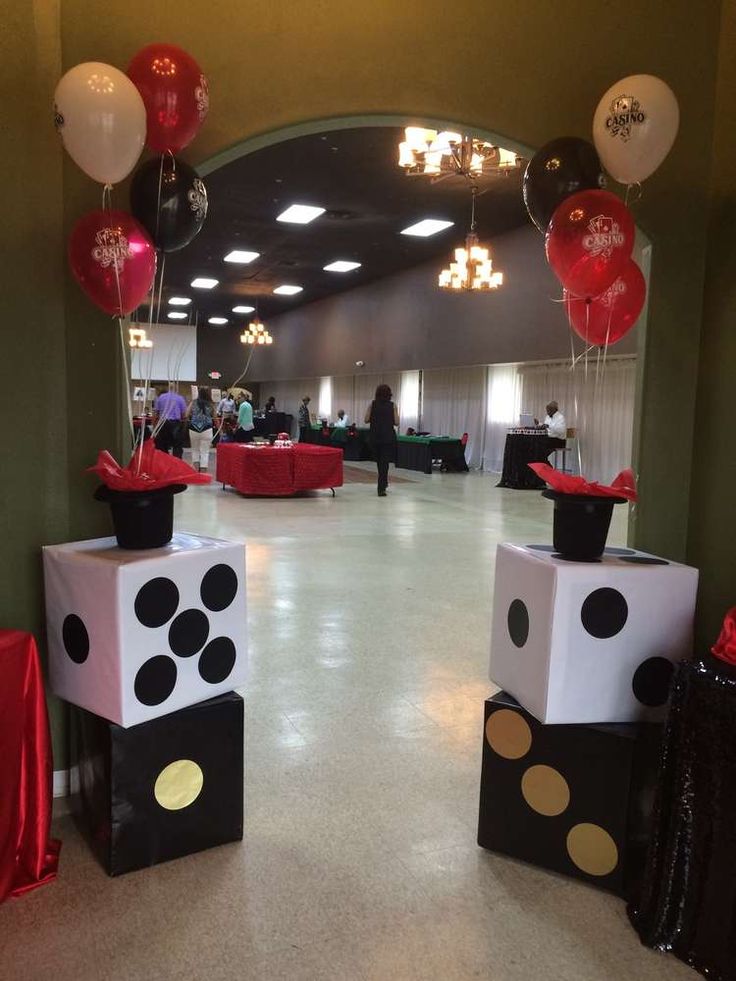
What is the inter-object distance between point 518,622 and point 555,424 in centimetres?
1015

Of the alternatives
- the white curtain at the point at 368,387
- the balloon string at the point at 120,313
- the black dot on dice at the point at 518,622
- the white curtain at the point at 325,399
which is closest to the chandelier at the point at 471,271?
the white curtain at the point at 368,387

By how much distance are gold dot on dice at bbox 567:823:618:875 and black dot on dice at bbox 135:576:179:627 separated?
1.33 meters

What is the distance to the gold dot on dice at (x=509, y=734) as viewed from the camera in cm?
221

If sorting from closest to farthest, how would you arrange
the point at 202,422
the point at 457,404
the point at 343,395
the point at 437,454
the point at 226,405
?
the point at 202,422 < the point at 437,454 < the point at 457,404 < the point at 226,405 < the point at 343,395

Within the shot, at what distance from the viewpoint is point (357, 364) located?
60.1 ft

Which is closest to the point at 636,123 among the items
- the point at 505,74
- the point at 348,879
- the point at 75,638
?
the point at 505,74

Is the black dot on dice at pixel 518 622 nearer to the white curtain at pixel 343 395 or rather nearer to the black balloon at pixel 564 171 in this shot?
the black balloon at pixel 564 171

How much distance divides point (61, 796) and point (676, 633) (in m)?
2.10

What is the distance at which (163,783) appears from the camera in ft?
7.11

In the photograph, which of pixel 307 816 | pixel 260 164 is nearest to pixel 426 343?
pixel 260 164

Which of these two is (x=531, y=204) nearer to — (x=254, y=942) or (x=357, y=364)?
(x=254, y=942)

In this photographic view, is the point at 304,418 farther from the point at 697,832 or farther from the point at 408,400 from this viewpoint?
the point at 697,832

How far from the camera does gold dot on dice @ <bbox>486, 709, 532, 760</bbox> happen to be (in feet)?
7.23

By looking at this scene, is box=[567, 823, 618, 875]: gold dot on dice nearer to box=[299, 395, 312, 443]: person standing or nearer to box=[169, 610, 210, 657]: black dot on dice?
box=[169, 610, 210, 657]: black dot on dice
